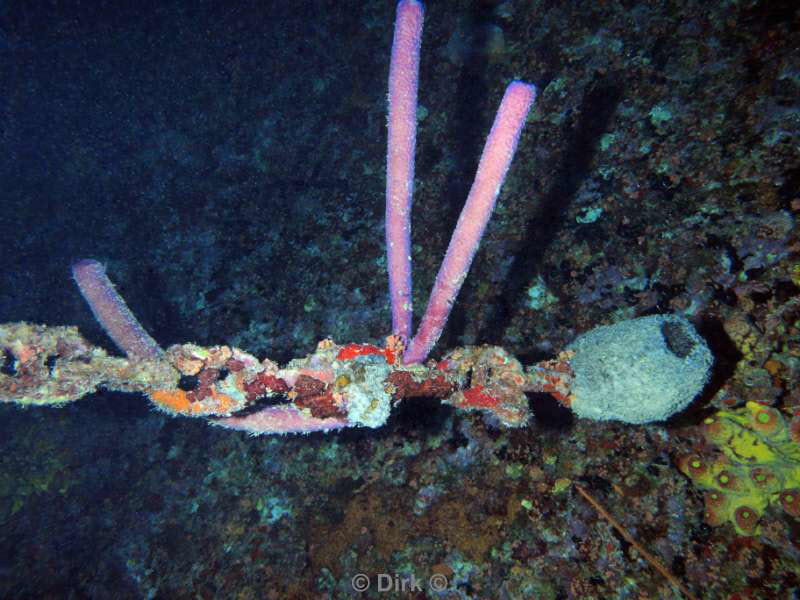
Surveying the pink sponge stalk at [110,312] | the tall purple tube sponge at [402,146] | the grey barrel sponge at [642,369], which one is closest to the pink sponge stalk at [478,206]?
the tall purple tube sponge at [402,146]

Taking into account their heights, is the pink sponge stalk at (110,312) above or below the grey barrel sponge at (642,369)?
below

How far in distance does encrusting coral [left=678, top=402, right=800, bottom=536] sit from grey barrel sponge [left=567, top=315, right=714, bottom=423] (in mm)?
996

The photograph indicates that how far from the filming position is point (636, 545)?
2283mm

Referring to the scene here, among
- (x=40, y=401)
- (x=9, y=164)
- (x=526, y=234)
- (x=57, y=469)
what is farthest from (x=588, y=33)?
(x=9, y=164)

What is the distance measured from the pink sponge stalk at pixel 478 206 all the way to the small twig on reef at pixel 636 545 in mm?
1517

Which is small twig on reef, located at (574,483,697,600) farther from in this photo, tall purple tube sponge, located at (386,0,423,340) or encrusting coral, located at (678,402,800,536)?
tall purple tube sponge, located at (386,0,423,340)

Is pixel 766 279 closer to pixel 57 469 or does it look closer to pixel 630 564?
pixel 630 564

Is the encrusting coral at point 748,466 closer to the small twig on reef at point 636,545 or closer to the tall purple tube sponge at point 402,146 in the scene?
the small twig on reef at point 636,545

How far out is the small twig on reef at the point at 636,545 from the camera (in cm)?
215

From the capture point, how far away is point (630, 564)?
2279 millimetres

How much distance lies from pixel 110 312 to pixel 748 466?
3.55m

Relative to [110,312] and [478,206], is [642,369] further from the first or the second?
[110,312]

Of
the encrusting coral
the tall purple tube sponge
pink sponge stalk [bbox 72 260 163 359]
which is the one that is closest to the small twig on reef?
the encrusting coral

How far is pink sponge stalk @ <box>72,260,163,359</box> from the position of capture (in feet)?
6.43
